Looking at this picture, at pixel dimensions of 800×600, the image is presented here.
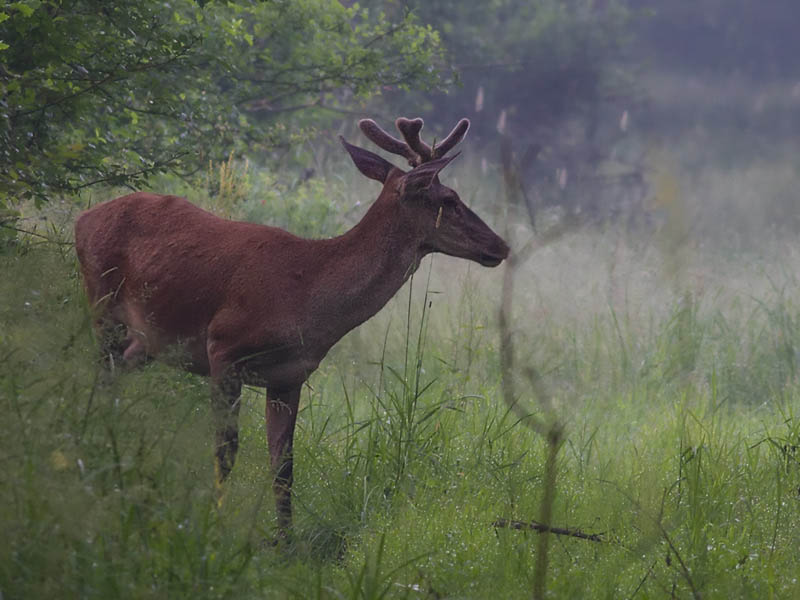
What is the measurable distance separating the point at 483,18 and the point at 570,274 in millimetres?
14248

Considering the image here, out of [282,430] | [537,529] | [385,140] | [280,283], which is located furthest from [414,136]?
[537,529]

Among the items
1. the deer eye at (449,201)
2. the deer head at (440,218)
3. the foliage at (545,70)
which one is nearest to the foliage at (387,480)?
the deer head at (440,218)

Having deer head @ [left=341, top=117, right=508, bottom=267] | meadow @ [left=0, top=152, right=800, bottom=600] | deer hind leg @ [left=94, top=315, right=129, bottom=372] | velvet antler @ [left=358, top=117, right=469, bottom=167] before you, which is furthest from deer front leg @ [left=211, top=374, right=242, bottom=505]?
velvet antler @ [left=358, top=117, right=469, bottom=167]

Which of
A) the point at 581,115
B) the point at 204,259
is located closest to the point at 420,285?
the point at 204,259

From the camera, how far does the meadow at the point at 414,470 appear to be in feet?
8.64

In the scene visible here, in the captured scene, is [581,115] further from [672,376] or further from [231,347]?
[231,347]

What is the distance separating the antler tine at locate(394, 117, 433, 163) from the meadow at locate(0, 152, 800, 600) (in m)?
0.60

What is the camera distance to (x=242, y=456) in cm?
473

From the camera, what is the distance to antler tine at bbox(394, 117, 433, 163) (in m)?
4.59

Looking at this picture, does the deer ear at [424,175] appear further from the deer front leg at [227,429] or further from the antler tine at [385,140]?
the deer front leg at [227,429]

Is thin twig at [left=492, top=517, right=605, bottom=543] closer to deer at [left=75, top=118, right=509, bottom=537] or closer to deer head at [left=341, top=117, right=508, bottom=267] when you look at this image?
deer at [left=75, top=118, right=509, bottom=537]

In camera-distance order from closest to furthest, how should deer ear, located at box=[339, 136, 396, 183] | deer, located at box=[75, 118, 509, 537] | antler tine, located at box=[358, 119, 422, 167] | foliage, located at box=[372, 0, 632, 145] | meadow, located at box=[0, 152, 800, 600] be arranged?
meadow, located at box=[0, 152, 800, 600] < deer, located at box=[75, 118, 509, 537] < deer ear, located at box=[339, 136, 396, 183] < antler tine, located at box=[358, 119, 422, 167] < foliage, located at box=[372, 0, 632, 145]

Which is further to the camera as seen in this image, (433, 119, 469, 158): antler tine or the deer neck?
(433, 119, 469, 158): antler tine

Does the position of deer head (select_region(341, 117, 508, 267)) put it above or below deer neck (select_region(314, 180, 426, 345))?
above
